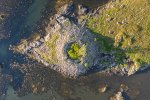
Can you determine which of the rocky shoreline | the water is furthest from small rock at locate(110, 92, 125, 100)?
the rocky shoreline

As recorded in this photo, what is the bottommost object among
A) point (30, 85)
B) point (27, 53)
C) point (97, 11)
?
point (30, 85)

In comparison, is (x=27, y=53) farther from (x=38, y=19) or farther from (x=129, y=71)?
(x=129, y=71)

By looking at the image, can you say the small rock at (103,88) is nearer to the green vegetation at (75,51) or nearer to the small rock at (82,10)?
the green vegetation at (75,51)

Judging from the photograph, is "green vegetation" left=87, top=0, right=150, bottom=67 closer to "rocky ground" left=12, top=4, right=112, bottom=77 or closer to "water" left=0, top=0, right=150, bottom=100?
"rocky ground" left=12, top=4, right=112, bottom=77

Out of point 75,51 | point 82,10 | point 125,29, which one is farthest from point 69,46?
point 125,29

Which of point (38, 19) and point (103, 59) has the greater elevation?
point (38, 19)

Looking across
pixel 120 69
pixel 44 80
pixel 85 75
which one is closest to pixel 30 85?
pixel 44 80
